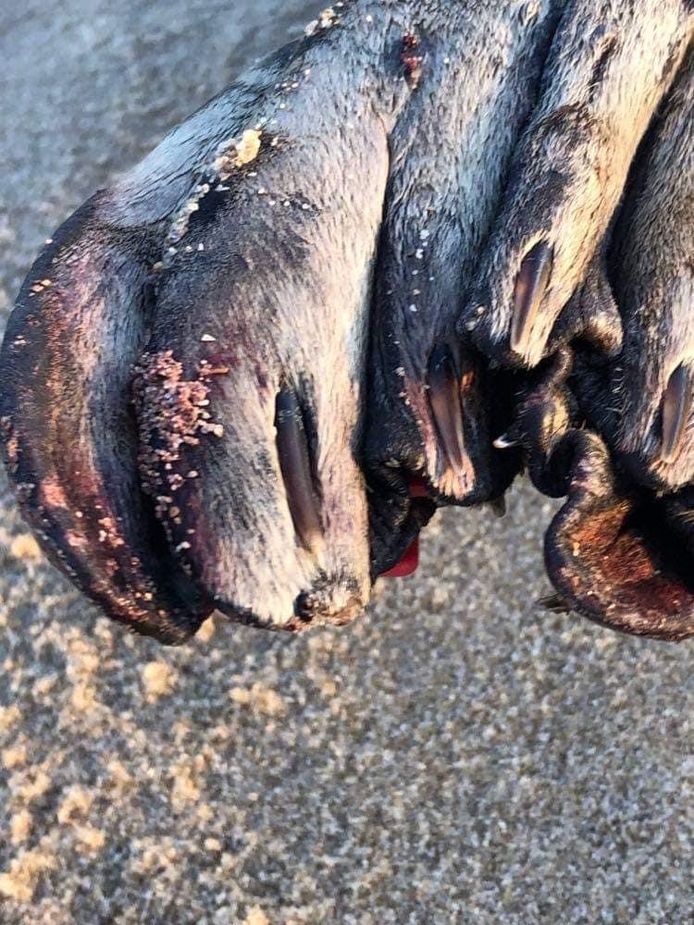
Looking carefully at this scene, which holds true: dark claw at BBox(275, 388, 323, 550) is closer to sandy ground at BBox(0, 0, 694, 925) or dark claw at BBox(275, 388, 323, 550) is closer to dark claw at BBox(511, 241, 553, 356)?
dark claw at BBox(511, 241, 553, 356)

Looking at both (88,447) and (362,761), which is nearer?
(88,447)

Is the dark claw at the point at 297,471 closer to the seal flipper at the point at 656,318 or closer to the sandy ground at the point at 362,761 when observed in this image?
the seal flipper at the point at 656,318

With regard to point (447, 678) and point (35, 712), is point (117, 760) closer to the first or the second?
point (35, 712)

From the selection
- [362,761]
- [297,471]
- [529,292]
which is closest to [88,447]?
[297,471]

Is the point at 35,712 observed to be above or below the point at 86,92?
below

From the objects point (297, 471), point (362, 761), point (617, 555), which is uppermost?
point (297, 471)

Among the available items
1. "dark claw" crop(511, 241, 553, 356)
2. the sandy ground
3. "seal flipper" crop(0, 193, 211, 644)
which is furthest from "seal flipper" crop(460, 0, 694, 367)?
the sandy ground

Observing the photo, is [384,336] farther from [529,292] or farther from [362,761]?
[362,761]

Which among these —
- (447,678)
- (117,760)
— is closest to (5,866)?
(117,760)
